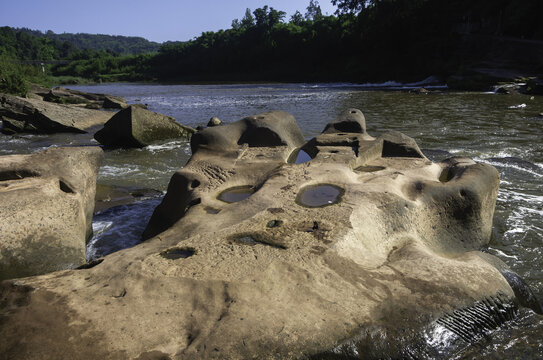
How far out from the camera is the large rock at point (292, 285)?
2041 mm

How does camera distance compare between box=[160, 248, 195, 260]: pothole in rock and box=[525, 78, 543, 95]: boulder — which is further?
box=[525, 78, 543, 95]: boulder

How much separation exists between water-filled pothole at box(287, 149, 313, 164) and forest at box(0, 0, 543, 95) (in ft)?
68.9

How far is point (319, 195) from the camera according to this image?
3.77 m

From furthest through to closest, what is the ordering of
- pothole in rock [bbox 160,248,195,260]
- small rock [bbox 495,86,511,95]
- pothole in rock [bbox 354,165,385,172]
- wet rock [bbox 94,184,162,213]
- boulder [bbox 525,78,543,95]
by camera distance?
1. small rock [bbox 495,86,511,95]
2. boulder [bbox 525,78,543,95]
3. wet rock [bbox 94,184,162,213]
4. pothole in rock [bbox 354,165,385,172]
5. pothole in rock [bbox 160,248,195,260]

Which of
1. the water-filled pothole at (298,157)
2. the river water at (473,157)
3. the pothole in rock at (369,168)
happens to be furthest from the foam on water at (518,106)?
the pothole in rock at (369,168)

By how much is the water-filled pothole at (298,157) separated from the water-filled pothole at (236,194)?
4.40ft

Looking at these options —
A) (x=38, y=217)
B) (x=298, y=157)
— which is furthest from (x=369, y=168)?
(x=38, y=217)

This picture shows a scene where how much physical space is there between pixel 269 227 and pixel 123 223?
267 cm

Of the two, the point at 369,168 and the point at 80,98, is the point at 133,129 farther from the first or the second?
the point at 80,98

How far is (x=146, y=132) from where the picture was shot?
33.7 feet

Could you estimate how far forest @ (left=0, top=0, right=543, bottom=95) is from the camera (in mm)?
34562

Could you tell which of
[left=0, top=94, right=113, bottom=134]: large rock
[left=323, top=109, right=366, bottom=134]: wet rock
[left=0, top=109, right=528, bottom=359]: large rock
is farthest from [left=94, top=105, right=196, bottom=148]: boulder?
[left=0, top=109, right=528, bottom=359]: large rock

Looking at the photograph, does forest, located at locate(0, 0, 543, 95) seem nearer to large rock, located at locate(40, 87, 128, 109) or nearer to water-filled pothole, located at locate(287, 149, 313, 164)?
large rock, located at locate(40, 87, 128, 109)

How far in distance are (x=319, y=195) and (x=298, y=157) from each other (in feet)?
7.09
